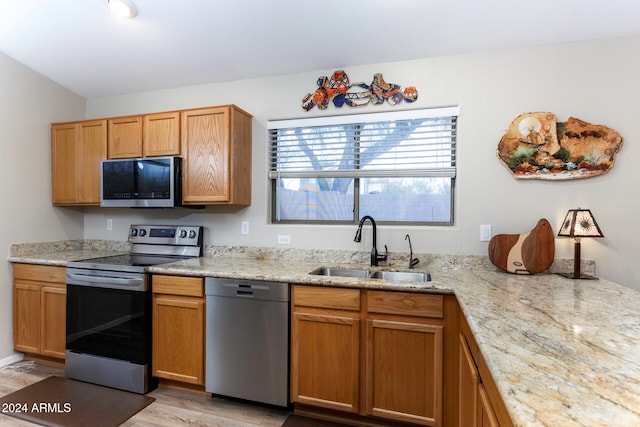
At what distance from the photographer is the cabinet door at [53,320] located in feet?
8.51

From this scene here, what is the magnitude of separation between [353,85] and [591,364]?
2280 millimetres

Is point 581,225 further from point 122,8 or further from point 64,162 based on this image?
point 64,162

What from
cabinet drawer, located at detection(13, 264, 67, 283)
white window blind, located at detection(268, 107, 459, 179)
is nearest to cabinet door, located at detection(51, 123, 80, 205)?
cabinet drawer, located at detection(13, 264, 67, 283)

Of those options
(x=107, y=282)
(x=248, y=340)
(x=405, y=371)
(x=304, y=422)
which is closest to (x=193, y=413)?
(x=248, y=340)

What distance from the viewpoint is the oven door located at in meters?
2.28

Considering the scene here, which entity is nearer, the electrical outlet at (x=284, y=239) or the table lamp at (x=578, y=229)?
the table lamp at (x=578, y=229)

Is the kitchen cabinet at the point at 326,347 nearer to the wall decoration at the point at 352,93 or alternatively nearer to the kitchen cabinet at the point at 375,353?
the kitchen cabinet at the point at 375,353

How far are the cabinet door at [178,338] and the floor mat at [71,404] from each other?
10.0 inches

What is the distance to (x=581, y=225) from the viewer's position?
1.97m

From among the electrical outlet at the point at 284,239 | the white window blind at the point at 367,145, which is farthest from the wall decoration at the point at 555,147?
the electrical outlet at the point at 284,239

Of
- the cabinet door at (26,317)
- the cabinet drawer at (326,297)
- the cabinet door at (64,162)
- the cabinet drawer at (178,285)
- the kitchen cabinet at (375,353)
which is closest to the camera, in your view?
the kitchen cabinet at (375,353)

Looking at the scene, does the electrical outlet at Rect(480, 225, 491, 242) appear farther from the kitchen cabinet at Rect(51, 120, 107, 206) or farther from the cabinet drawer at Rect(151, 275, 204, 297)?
the kitchen cabinet at Rect(51, 120, 107, 206)

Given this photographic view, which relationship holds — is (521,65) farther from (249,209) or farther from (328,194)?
(249,209)

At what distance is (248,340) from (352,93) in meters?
1.97
